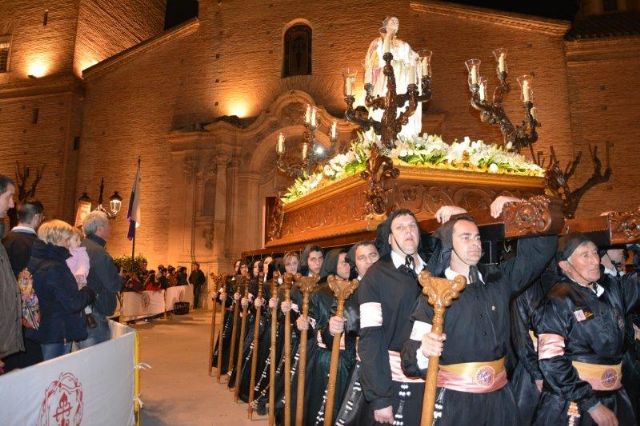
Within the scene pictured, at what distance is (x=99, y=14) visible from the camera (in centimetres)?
2206

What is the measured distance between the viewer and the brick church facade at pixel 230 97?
50.9ft

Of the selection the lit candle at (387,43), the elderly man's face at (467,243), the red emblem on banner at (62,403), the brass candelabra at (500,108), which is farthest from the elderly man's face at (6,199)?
the brass candelabra at (500,108)

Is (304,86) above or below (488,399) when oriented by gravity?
above

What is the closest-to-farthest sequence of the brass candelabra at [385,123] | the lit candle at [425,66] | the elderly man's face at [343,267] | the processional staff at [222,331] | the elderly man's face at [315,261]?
the elderly man's face at [343,267] → the brass candelabra at [385,123] → the elderly man's face at [315,261] → the lit candle at [425,66] → the processional staff at [222,331]

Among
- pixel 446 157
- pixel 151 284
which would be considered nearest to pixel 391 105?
pixel 446 157

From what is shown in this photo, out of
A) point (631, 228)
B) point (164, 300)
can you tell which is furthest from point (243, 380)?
point (164, 300)

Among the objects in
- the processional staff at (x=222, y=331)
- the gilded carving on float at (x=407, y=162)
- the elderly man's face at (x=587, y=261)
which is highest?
the gilded carving on float at (x=407, y=162)

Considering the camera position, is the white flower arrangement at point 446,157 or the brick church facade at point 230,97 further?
the brick church facade at point 230,97

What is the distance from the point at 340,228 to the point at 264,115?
39.5 feet

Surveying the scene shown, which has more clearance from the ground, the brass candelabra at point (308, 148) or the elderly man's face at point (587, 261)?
the brass candelabra at point (308, 148)

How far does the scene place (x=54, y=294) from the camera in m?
3.87

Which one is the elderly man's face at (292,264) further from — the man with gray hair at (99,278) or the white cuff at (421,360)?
the white cuff at (421,360)

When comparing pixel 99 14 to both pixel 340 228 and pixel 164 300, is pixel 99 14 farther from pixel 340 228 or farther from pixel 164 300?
pixel 340 228

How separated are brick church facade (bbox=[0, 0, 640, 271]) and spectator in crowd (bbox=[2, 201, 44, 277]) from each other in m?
11.8
